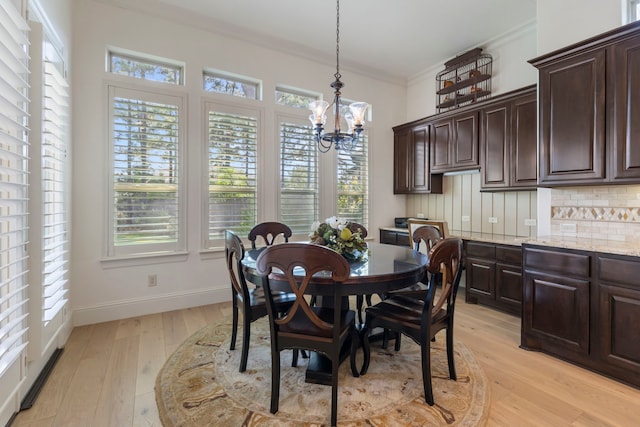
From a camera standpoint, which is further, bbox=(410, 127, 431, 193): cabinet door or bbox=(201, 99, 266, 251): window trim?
bbox=(410, 127, 431, 193): cabinet door

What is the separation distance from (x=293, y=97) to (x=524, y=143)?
2.87 meters

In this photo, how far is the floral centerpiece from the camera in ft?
7.54

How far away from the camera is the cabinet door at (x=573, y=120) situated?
2.37 metres

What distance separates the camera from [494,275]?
3.44 metres

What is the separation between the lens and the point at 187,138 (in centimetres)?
346

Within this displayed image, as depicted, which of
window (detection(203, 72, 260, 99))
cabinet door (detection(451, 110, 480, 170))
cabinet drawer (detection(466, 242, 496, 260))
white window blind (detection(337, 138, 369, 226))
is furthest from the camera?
white window blind (detection(337, 138, 369, 226))

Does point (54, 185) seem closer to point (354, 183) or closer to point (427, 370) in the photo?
point (427, 370)

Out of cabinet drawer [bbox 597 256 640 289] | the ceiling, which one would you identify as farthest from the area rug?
the ceiling

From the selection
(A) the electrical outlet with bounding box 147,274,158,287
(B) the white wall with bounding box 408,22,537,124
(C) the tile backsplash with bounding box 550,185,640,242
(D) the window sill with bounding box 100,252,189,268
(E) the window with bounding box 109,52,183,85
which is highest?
(B) the white wall with bounding box 408,22,537,124

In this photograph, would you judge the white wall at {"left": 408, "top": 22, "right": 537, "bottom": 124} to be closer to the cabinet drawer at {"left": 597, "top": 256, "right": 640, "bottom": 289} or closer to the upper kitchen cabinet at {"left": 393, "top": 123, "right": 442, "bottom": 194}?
the upper kitchen cabinet at {"left": 393, "top": 123, "right": 442, "bottom": 194}

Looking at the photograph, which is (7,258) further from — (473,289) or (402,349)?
(473,289)

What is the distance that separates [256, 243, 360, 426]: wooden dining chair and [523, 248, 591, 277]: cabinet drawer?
1719mm

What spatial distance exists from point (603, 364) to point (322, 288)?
6.92 ft

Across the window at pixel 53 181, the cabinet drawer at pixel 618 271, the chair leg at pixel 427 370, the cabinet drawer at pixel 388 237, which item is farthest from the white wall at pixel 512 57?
the window at pixel 53 181
